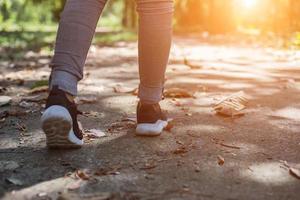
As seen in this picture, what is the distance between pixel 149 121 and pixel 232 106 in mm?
829

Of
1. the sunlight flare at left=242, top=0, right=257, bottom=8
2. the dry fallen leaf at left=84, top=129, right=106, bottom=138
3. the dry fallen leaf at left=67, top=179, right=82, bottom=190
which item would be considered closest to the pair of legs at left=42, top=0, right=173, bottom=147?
the dry fallen leaf at left=84, top=129, right=106, bottom=138

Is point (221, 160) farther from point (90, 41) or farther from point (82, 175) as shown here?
point (90, 41)

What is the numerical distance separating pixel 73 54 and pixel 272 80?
2.83 meters

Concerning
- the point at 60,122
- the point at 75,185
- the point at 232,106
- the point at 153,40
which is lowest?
the point at 232,106

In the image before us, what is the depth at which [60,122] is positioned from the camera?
198 cm

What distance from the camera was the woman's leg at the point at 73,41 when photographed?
2.08 metres

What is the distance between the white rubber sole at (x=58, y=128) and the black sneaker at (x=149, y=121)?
14.6 inches

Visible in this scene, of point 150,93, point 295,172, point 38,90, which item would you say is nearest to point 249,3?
point 38,90

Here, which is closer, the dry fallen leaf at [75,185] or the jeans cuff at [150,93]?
the dry fallen leaf at [75,185]

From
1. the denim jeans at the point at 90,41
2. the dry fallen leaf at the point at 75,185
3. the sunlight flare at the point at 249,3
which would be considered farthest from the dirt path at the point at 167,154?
the sunlight flare at the point at 249,3

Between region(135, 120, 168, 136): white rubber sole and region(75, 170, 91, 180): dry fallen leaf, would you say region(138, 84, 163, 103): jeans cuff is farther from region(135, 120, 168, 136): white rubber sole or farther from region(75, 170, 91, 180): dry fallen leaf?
region(75, 170, 91, 180): dry fallen leaf

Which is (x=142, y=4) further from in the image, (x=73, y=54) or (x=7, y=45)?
(x=7, y=45)

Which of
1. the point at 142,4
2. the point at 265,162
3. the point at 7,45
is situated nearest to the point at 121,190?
the point at 265,162

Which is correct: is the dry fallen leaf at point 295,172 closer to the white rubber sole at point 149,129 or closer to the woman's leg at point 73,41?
the white rubber sole at point 149,129
